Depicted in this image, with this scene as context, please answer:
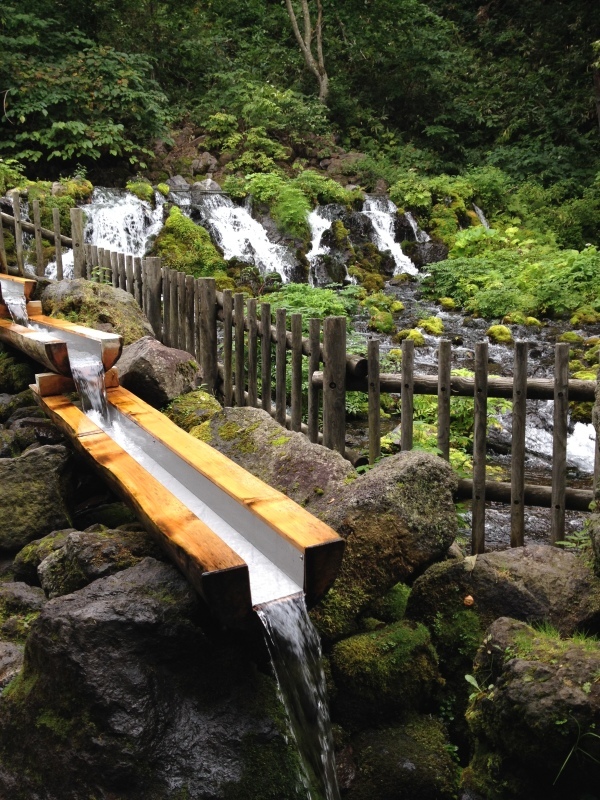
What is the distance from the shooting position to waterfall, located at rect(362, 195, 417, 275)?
17.0 metres

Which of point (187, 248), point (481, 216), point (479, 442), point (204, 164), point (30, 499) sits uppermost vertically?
point (204, 164)

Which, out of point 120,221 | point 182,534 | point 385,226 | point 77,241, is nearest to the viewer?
point 182,534

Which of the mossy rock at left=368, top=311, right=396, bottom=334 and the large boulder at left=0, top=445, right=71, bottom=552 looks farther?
the mossy rock at left=368, top=311, right=396, bottom=334

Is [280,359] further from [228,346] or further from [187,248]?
[187,248]

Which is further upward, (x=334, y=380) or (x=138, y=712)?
(x=334, y=380)

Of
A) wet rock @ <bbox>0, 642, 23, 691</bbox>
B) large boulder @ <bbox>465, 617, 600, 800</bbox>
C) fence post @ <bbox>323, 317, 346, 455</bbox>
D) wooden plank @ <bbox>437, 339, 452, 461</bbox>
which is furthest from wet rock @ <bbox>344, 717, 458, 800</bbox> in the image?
fence post @ <bbox>323, 317, 346, 455</bbox>

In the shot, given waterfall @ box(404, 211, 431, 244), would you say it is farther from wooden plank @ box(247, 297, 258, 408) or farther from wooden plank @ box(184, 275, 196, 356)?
wooden plank @ box(247, 297, 258, 408)

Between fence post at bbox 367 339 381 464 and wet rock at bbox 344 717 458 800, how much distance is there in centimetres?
231

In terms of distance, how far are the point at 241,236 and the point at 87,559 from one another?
1255 centimetres

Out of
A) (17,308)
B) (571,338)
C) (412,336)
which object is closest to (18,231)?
(17,308)

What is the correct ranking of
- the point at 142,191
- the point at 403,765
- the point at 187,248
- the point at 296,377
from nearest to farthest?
the point at 403,765 → the point at 296,377 → the point at 187,248 → the point at 142,191

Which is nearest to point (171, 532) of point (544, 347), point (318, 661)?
point (318, 661)

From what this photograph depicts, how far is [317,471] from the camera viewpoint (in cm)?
430

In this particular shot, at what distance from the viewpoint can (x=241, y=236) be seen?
15016 millimetres
